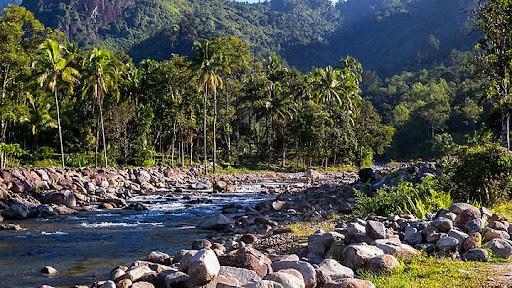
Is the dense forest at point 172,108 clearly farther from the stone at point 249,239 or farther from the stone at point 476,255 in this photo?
the stone at point 476,255

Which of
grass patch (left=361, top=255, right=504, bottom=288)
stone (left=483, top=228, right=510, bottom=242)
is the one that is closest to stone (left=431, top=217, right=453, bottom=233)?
stone (left=483, top=228, right=510, bottom=242)

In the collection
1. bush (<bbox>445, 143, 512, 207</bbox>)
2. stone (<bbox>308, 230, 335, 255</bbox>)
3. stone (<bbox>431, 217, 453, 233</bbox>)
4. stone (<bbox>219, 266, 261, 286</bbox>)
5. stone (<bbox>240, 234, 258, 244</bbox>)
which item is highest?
bush (<bbox>445, 143, 512, 207</bbox>)

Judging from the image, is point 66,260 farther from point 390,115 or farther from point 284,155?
point 390,115

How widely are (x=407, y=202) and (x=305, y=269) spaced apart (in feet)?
23.1

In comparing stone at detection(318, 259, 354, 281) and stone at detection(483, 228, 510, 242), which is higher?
stone at detection(483, 228, 510, 242)

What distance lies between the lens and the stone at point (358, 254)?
730cm

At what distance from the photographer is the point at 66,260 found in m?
12.2

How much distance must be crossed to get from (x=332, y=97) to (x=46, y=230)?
160 feet

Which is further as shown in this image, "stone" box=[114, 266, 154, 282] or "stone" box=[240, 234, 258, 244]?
"stone" box=[240, 234, 258, 244]

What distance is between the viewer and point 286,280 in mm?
5926

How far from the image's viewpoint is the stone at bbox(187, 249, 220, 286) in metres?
6.25

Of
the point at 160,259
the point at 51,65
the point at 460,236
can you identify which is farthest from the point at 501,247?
the point at 51,65

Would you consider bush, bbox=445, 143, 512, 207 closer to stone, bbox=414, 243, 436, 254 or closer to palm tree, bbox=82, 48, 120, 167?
stone, bbox=414, 243, 436, 254

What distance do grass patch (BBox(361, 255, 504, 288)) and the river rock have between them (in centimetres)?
87
